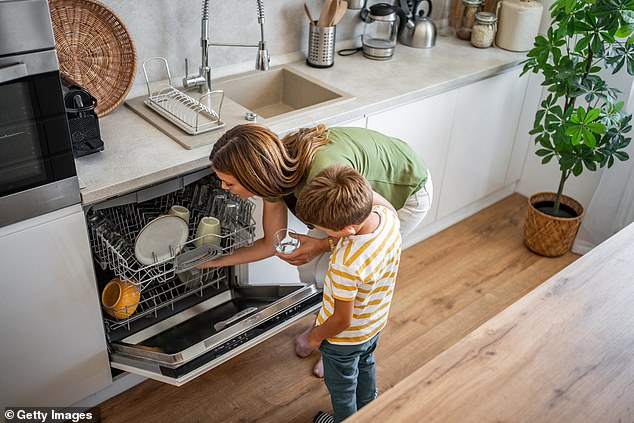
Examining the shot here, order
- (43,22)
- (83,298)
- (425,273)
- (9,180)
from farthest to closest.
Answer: (425,273), (83,298), (9,180), (43,22)

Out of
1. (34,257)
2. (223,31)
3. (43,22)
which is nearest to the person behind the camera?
(43,22)

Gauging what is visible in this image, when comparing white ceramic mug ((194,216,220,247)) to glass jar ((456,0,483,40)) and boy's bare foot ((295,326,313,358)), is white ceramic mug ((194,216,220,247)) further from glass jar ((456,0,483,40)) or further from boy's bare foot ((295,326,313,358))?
glass jar ((456,0,483,40))

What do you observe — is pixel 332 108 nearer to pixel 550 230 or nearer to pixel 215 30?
pixel 215 30

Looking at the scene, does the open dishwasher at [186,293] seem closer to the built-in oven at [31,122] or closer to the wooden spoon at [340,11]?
the built-in oven at [31,122]

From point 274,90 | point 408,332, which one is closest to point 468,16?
point 274,90

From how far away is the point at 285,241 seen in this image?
6.18ft

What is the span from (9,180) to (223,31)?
1170mm

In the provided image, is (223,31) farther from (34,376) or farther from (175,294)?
(34,376)

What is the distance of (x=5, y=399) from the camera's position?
6.07 feet

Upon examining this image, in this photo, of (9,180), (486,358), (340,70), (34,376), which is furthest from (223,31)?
(486,358)

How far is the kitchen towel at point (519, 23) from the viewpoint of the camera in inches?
115

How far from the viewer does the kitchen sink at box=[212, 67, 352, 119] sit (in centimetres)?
250

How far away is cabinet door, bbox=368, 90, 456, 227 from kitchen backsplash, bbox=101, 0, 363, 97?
54 centimetres

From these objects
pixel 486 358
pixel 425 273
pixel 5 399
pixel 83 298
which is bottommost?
pixel 425 273
